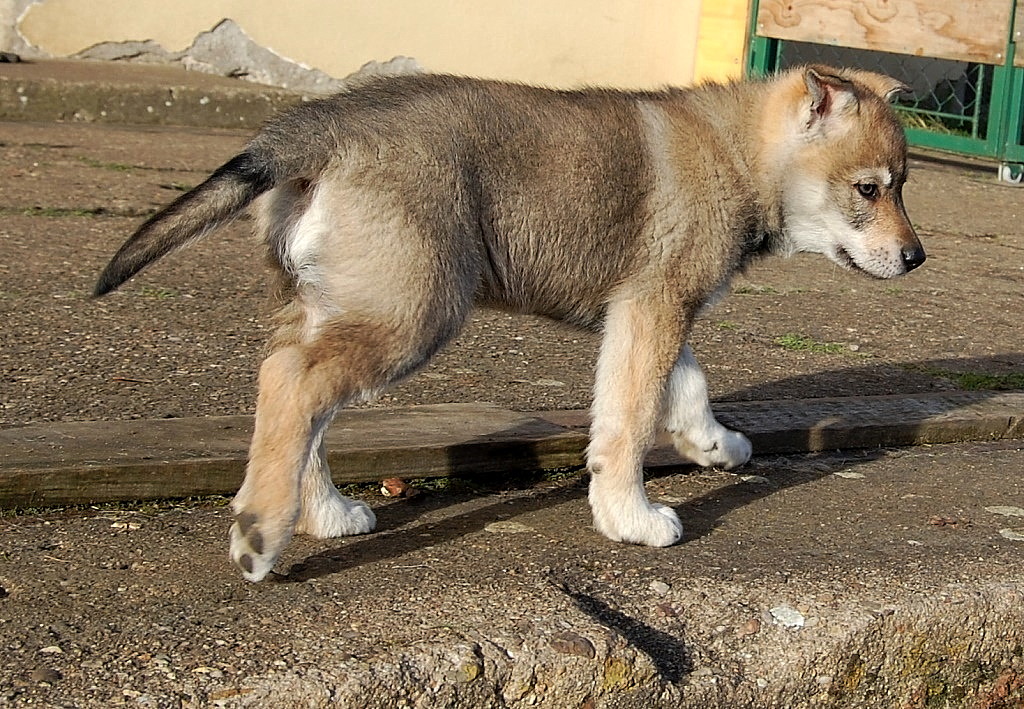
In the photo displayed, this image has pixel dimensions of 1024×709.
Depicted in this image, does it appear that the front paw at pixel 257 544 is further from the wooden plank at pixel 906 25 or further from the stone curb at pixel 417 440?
the wooden plank at pixel 906 25

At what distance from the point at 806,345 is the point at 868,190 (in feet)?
4.76

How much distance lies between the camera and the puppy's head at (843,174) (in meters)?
3.57

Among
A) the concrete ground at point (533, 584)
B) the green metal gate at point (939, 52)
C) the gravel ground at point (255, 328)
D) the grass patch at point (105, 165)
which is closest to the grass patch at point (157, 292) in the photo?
the gravel ground at point (255, 328)

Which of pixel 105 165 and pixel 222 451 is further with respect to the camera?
pixel 105 165

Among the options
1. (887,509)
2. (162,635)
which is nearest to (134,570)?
(162,635)

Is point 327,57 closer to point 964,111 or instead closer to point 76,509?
point 964,111

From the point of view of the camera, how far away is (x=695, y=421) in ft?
12.1

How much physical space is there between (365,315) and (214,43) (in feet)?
23.7

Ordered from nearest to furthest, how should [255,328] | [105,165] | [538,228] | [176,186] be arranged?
[538,228] < [255,328] < [176,186] < [105,165]

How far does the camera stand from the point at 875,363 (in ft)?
15.9

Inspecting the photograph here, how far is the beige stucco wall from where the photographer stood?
9.50 meters

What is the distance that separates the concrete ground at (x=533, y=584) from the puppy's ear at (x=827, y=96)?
909 mm

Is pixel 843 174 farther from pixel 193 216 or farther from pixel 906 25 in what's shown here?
pixel 906 25

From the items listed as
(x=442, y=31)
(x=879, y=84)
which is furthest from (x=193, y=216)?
(x=442, y=31)
